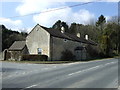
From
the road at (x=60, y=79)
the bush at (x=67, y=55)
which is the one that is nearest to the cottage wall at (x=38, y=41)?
the bush at (x=67, y=55)

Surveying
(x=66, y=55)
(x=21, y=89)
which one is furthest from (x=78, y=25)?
(x=21, y=89)

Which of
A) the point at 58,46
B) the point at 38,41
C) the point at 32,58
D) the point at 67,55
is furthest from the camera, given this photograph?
the point at 67,55

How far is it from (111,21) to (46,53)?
43.3m

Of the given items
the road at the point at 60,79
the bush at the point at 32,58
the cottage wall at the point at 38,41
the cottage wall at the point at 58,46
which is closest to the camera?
the road at the point at 60,79

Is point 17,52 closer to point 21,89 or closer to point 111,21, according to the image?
point 21,89

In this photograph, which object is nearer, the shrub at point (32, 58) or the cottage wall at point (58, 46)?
the shrub at point (32, 58)

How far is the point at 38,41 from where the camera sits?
4506cm

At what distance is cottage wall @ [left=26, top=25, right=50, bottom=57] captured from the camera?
4340 centimetres

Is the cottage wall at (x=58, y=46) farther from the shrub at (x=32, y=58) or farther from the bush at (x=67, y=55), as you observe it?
the shrub at (x=32, y=58)

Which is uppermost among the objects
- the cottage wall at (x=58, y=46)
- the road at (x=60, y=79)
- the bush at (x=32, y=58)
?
the cottage wall at (x=58, y=46)

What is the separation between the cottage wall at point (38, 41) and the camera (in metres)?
43.4

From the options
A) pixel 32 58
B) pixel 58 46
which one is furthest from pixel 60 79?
pixel 58 46

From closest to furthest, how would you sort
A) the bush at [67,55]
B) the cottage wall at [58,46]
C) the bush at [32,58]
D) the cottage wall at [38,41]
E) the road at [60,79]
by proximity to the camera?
the road at [60,79] < the bush at [32,58] < the cottage wall at [38,41] < the cottage wall at [58,46] < the bush at [67,55]

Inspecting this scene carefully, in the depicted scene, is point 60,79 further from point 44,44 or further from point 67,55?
point 67,55
